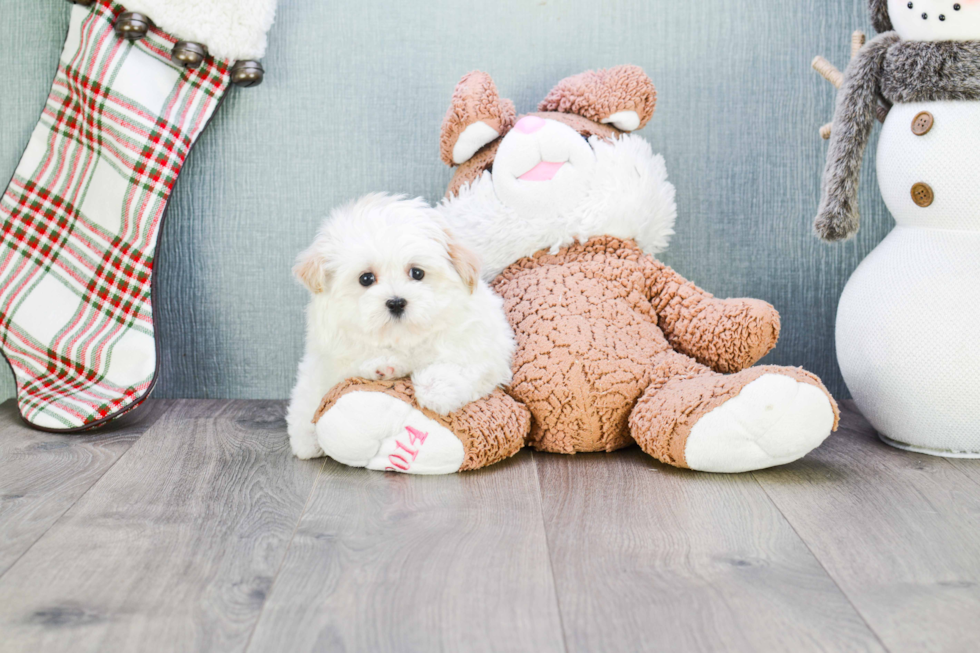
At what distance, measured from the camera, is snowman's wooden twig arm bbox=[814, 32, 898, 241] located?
1.19 meters

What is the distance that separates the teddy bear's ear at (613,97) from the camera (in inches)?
50.7

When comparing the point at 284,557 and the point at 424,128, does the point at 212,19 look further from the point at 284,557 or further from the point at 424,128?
the point at 284,557

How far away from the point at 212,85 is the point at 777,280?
102 cm

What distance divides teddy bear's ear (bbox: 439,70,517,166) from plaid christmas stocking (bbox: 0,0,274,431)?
0.41 metres

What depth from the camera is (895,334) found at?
115cm

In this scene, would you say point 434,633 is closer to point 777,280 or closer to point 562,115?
point 562,115

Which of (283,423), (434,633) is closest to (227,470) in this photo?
(283,423)

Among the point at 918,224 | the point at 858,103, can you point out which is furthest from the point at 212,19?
the point at 918,224

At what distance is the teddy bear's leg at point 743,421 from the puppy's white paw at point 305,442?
45 centimetres

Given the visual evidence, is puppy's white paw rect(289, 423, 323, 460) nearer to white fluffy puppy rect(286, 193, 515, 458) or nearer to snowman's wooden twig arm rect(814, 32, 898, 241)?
white fluffy puppy rect(286, 193, 515, 458)

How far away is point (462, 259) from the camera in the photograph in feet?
3.58

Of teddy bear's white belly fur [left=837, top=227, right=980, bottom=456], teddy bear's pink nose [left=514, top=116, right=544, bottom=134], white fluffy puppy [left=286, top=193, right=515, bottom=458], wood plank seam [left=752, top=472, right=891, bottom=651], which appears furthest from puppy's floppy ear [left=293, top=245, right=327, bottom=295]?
teddy bear's white belly fur [left=837, top=227, right=980, bottom=456]

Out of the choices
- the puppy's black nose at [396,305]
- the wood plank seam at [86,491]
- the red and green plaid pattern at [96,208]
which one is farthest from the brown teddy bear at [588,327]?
the red and green plaid pattern at [96,208]

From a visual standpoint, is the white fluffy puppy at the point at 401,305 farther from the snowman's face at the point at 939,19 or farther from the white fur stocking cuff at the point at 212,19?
the snowman's face at the point at 939,19
